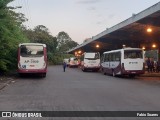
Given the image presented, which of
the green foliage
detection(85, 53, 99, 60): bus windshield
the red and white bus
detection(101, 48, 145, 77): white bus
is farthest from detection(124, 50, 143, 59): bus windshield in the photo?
detection(85, 53, 99, 60): bus windshield

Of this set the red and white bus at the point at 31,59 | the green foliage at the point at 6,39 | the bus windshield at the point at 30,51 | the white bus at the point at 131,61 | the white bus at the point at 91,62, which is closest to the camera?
the green foliage at the point at 6,39

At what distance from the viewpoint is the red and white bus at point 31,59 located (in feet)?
106

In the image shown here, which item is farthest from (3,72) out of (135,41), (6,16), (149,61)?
(135,41)

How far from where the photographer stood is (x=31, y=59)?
3228cm

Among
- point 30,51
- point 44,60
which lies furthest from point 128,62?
point 30,51

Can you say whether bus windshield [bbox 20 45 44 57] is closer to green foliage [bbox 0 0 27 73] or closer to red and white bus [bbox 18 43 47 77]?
red and white bus [bbox 18 43 47 77]

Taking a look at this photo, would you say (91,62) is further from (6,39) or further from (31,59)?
(6,39)

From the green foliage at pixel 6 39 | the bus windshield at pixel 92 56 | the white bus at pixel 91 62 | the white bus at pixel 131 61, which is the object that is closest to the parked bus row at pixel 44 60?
the white bus at pixel 131 61

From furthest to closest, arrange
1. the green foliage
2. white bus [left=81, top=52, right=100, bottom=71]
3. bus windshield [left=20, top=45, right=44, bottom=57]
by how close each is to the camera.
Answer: white bus [left=81, top=52, right=100, bottom=71] < bus windshield [left=20, top=45, right=44, bottom=57] < the green foliage

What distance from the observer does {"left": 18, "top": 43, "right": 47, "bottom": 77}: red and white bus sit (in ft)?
106

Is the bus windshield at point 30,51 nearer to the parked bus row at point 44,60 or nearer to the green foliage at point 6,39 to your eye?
the parked bus row at point 44,60

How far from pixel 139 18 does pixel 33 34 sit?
65.2m

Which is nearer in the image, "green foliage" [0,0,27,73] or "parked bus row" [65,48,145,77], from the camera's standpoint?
"green foliage" [0,0,27,73]

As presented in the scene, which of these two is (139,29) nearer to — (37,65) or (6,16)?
(37,65)
